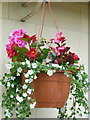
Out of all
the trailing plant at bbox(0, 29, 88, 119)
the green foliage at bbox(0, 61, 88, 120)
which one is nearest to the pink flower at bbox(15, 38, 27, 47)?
the trailing plant at bbox(0, 29, 88, 119)

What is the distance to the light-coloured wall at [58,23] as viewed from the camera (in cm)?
227

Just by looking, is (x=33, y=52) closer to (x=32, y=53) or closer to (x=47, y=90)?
(x=32, y=53)

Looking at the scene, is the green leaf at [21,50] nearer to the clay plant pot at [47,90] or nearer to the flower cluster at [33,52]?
the flower cluster at [33,52]

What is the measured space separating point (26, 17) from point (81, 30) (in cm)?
67

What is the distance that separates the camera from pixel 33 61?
1.82 m

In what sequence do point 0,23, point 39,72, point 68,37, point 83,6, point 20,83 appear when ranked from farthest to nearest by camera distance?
point 83,6
point 68,37
point 0,23
point 20,83
point 39,72

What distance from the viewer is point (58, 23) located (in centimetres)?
258

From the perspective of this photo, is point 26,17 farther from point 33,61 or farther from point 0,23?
point 33,61

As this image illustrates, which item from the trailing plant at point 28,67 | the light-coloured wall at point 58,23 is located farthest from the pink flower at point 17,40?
the light-coloured wall at point 58,23

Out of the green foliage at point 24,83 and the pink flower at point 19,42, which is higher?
the pink flower at point 19,42

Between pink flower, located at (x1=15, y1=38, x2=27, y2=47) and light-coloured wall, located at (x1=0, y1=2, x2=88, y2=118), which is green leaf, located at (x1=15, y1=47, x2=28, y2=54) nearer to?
pink flower, located at (x1=15, y1=38, x2=27, y2=47)

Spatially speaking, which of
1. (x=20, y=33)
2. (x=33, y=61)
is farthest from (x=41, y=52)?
(x=20, y=33)

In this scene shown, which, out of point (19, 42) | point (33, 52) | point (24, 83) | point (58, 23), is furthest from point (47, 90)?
point (58, 23)

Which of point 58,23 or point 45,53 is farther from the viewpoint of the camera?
point 58,23
